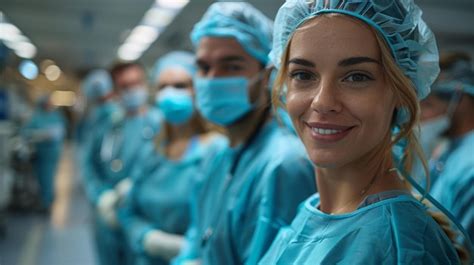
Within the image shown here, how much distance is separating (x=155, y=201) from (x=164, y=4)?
1381mm

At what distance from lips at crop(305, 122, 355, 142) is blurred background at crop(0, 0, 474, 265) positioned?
0.78 metres

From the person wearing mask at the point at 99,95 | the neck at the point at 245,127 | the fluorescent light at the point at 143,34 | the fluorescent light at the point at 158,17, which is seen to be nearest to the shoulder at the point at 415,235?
the neck at the point at 245,127

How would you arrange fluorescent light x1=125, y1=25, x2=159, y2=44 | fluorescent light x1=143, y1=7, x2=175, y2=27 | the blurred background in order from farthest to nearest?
1. fluorescent light x1=125, y1=25, x2=159, y2=44
2. fluorescent light x1=143, y1=7, x2=175, y2=27
3. the blurred background

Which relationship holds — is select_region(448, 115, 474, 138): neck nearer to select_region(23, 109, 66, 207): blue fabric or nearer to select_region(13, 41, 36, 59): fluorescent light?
select_region(13, 41, 36, 59): fluorescent light

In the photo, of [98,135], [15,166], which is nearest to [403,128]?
[98,135]

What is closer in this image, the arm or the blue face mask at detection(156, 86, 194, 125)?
the arm

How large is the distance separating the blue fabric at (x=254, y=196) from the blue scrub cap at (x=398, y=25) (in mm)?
400

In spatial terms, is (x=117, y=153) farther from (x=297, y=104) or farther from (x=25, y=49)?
(x=297, y=104)

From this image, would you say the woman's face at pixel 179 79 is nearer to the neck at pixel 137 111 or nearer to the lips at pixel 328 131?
the neck at pixel 137 111

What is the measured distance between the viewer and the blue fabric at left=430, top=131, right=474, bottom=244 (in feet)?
5.64

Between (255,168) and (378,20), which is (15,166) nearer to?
(255,168)

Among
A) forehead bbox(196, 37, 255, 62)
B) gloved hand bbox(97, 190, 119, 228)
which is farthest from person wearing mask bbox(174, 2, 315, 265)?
gloved hand bbox(97, 190, 119, 228)

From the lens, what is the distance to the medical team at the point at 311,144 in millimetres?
815

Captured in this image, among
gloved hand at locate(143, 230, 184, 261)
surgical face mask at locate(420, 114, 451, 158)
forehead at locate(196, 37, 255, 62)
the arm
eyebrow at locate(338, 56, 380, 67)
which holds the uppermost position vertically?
eyebrow at locate(338, 56, 380, 67)
